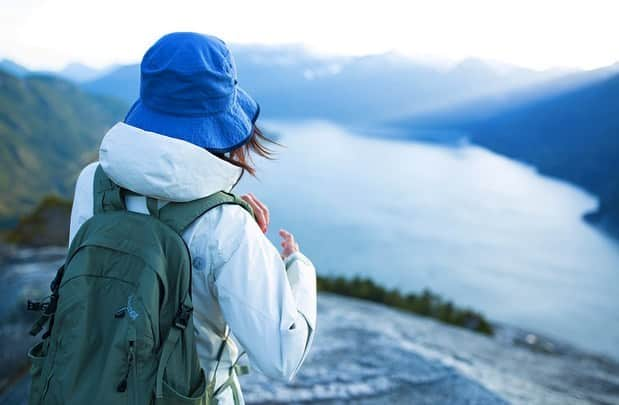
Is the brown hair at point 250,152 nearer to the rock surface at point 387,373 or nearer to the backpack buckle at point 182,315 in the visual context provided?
the backpack buckle at point 182,315

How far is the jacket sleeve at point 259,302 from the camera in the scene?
0.68m

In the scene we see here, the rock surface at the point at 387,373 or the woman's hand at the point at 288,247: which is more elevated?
the woman's hand at the point at 288,247

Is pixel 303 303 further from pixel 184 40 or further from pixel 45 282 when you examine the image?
pixel 45 282

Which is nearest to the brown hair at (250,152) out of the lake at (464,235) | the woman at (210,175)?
the woman at (210,175)

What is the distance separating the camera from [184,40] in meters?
0.72

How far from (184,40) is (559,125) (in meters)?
51.1

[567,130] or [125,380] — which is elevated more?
[567,130]

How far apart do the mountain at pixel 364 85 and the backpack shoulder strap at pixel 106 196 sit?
69255 mm

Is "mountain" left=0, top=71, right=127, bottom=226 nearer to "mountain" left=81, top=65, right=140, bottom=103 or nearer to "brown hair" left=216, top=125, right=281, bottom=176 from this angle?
"mountain" left=81, top=65, right=140, bottom=103

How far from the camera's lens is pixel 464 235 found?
22828 mm

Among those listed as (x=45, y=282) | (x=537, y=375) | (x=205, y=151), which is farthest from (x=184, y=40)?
(x=537, y=375)

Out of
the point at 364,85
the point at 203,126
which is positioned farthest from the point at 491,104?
the point at 203,126

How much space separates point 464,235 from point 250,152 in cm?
2324

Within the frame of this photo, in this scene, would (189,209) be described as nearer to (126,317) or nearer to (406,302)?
(126,317)
